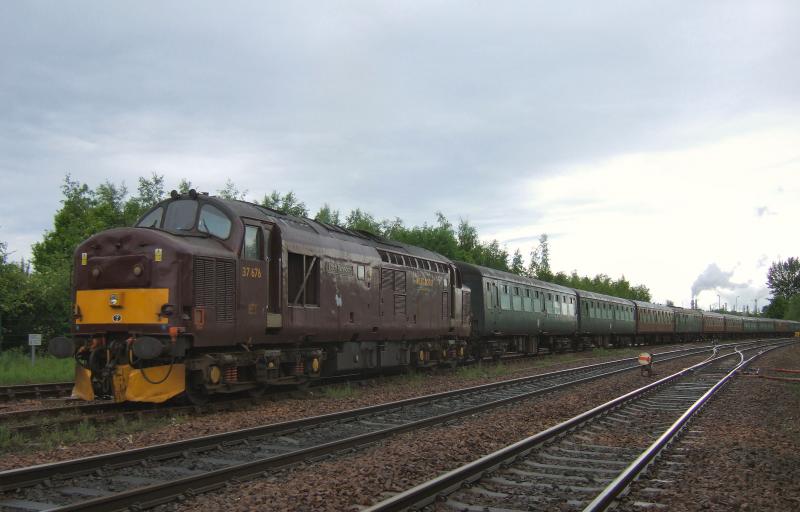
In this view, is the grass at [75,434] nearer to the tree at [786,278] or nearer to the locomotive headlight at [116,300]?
the locomotive headlight at [116,300]

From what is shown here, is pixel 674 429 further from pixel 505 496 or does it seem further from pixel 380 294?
pixel 380 294

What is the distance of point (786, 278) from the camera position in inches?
6486

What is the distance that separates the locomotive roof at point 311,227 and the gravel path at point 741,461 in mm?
7939

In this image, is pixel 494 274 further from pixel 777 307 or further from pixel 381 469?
pixel 777 307

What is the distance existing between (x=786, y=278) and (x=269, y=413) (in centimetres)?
18223

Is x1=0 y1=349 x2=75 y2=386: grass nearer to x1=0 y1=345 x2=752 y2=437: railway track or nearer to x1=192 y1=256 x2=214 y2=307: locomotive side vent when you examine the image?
x1=0 y1=345 x2=752 y2=437: railway track

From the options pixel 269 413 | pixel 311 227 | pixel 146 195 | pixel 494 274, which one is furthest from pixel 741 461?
pixel 146 195

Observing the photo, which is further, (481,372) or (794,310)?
(794,310)

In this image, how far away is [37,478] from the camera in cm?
636

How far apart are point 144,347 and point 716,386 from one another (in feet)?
44.6

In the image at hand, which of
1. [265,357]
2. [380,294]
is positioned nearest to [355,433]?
[265,357]

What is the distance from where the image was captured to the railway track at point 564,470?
6.00 metres

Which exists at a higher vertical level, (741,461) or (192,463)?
(192,463)

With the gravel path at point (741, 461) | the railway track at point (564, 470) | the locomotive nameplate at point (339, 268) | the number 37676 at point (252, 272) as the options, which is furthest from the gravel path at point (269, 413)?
the gravel path at point (741, 461)
